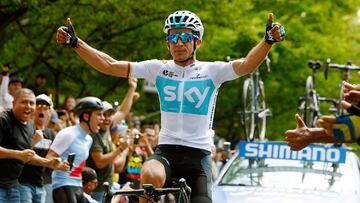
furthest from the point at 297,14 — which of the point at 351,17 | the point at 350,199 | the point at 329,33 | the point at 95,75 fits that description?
the point at 350,199

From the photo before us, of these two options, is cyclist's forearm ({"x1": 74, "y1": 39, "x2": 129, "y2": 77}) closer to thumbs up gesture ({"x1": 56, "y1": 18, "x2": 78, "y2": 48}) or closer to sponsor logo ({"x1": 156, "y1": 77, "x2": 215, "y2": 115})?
thumbs up gesture ({"x1": 56, "y1": 18, "x2": 78, "y2": 48})

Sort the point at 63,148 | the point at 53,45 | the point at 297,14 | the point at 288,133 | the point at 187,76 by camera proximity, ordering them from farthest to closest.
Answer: the point at 297,14
the point at 53,45
the point at 63,148
the point at 187,76
the point at 288,133

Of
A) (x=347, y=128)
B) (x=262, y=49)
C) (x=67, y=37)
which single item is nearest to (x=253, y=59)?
(x=262, y=49)

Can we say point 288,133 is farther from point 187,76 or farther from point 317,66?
point 317,66

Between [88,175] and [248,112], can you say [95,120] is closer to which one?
[88,175]

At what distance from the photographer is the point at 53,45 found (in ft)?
63.5

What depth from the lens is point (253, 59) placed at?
309 inches

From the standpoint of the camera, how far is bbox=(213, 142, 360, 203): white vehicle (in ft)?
35.0

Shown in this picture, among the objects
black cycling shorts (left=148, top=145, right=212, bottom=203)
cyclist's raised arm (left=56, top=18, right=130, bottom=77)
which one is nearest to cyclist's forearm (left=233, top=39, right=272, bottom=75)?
black cycling shorts (left=148, top=145, right=212, bottom=203)

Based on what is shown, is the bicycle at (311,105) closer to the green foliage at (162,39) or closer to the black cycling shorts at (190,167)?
the green foliage at (162,39)

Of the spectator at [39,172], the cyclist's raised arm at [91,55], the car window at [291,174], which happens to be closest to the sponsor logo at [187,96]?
the cyclist's raised arm at [91,55]

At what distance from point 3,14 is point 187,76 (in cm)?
863

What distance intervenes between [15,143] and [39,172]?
88cm

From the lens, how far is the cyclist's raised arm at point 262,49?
25.1 ft
